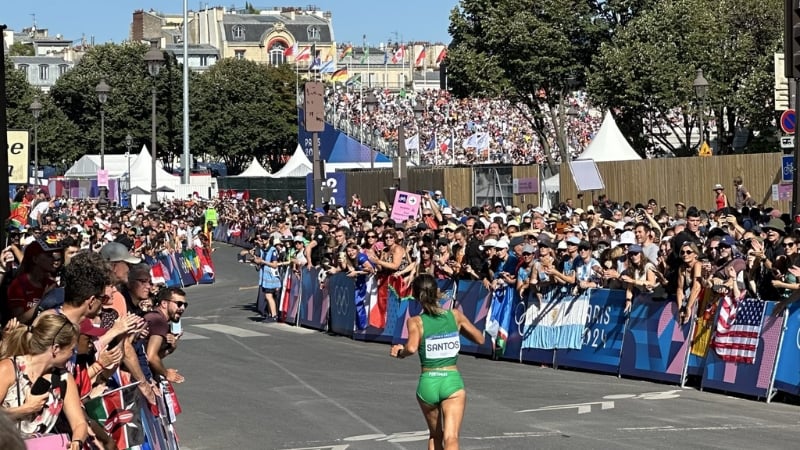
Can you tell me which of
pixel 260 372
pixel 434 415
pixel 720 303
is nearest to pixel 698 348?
pixel 720 303

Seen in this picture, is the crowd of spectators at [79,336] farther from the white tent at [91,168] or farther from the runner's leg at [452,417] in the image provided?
the white tent at [91,168]

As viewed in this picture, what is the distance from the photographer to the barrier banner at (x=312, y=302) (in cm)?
2502

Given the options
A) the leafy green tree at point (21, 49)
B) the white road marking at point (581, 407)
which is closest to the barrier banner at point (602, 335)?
the white road marking at point (581, 407)

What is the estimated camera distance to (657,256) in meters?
18.0

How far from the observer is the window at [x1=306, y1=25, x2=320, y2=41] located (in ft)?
646

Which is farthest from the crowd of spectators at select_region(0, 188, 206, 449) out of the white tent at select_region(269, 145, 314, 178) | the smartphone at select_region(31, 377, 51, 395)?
the white tent at select_region(269, 145, 314, 178)

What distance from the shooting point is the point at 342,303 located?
2411 centimetres

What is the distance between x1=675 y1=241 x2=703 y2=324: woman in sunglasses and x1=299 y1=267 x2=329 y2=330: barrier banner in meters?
9.53

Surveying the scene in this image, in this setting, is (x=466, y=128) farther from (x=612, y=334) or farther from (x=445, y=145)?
(x=612, y=334)

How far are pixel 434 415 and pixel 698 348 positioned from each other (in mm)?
6423

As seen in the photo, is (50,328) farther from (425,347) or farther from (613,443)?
(613,443)

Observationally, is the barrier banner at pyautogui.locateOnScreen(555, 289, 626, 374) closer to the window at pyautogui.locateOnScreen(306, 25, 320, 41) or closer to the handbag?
the handbag

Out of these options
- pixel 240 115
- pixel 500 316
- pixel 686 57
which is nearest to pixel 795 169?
pixel 500 316

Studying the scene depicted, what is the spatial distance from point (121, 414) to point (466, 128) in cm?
6976
